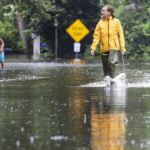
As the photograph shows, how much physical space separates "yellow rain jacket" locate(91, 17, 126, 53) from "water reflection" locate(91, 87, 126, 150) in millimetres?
2553

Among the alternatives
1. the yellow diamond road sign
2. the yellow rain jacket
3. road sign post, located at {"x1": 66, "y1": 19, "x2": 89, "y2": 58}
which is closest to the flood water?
the yellow rain jacket

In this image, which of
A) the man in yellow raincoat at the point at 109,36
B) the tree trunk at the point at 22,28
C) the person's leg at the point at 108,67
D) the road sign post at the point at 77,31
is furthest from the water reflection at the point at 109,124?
the tree trunk at the point at 22,28

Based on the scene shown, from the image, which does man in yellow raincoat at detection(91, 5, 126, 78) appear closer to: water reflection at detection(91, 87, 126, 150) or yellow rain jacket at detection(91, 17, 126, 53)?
yellow rain jacket at detection(91, 17, 126, 53)

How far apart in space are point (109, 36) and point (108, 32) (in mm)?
123

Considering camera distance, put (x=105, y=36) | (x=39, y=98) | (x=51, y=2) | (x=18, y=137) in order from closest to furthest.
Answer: (x=18, y=137)
(x=39, y=98)
(x=105, y=36)
(x=51, y=2)

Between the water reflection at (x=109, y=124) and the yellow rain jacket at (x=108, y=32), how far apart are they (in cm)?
255

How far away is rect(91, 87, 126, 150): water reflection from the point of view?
5711 millimetres

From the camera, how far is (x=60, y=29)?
46.8 meters

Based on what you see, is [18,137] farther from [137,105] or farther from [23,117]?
[137,105]

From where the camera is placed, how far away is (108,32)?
42.2 feet

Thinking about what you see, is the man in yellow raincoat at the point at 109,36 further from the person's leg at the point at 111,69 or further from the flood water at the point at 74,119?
the flood water at the point at 74,119

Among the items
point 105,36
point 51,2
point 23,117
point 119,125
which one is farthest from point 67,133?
point 51,2

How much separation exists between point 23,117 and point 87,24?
39528 mm

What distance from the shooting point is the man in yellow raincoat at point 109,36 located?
12805 millimetres
